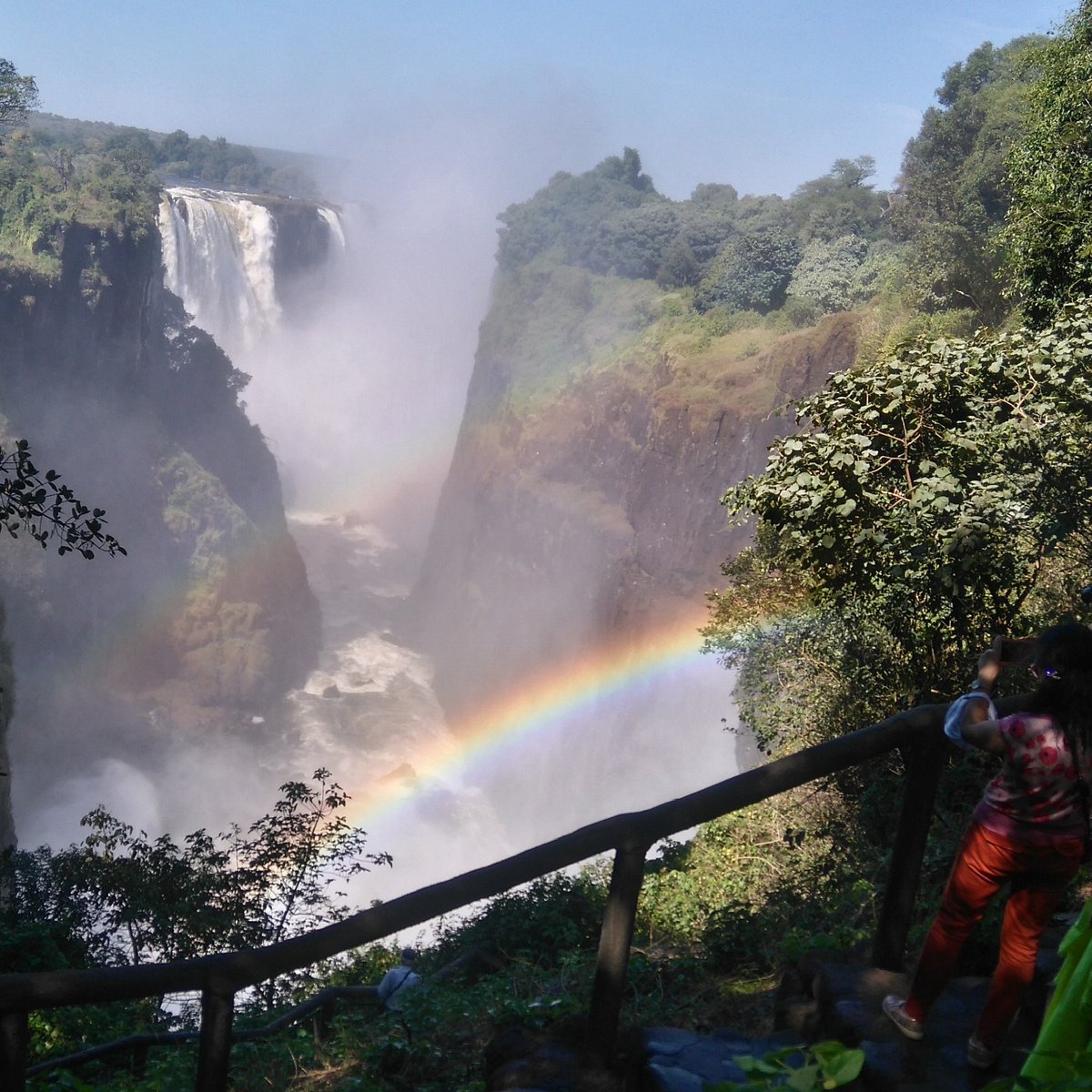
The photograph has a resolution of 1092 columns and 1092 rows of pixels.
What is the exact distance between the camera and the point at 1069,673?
8.61 feet

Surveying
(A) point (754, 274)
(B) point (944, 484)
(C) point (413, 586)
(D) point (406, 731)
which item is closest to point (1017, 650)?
(B) point (944, 484)

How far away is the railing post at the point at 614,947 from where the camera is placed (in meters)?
2.52

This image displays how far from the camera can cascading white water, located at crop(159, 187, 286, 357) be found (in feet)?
165

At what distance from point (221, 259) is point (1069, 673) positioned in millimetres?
57397

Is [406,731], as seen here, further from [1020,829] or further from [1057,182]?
[1020,829]

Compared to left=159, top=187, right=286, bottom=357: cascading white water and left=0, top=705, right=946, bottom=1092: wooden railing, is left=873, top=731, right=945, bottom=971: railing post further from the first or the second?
left=159, top=187, right=286, bottom=357: cascading white water

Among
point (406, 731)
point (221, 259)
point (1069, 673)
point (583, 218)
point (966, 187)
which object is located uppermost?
point (221, 259)

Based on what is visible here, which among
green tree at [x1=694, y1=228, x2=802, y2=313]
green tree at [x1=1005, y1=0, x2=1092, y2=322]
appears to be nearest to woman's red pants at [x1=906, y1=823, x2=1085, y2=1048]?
green tree at [x1=1005, y1=0, x2=1092, y2=322]

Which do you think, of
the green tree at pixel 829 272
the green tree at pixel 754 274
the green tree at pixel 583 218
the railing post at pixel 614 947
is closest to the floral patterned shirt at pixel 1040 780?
the railing post at pixel 614 947

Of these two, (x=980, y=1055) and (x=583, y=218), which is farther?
(x=583, y=218)

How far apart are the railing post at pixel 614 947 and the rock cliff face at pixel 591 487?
86.9 ft

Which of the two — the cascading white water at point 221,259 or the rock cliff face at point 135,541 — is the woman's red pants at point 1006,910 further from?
the cascading white water at point 221,259

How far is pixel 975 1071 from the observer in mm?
2680

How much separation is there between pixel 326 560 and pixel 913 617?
56.5 metres
